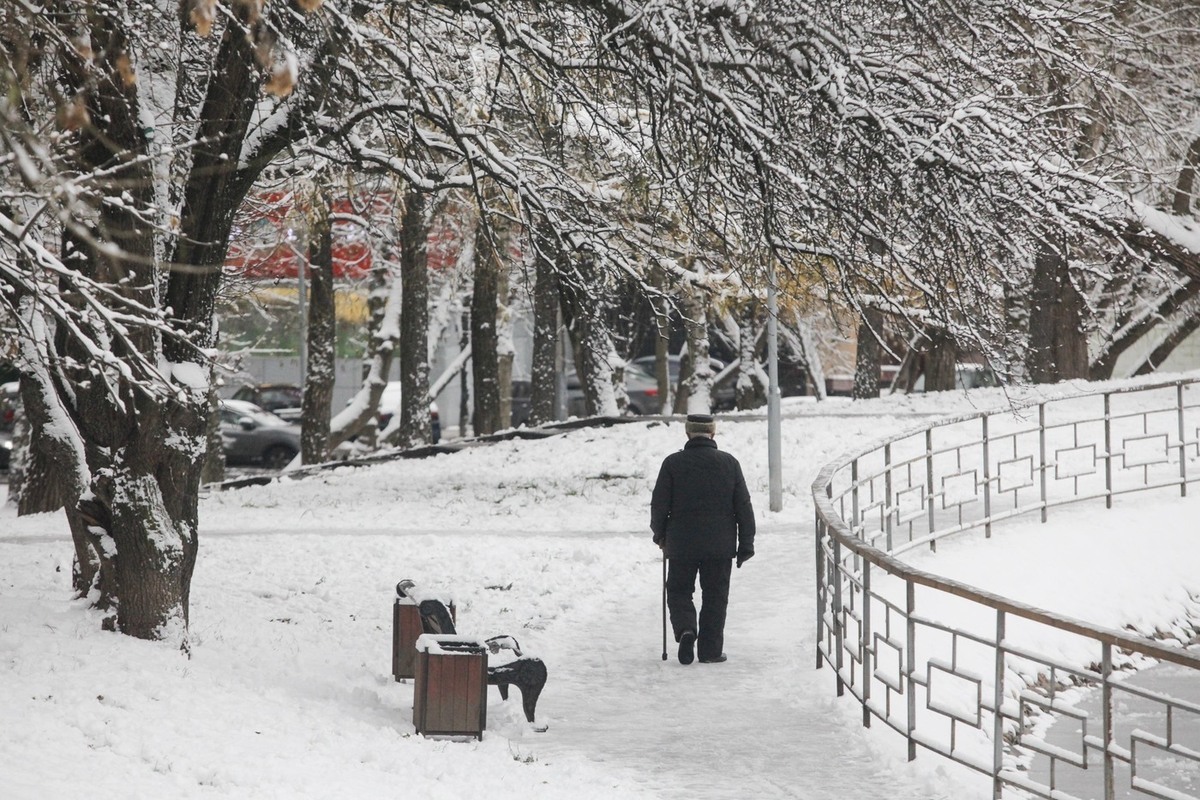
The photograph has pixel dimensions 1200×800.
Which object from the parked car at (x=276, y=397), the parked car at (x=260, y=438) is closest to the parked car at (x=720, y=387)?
the parked car at (x=276, y=397)


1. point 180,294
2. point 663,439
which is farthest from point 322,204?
point 180,294

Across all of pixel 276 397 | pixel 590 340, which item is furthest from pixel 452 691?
pixel 276 397

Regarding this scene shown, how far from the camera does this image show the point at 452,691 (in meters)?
7.32

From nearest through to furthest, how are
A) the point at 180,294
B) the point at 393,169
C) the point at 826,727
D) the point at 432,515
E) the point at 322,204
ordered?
the point at 826,727
the point at 180,294
the point at 393,169
the point at 432,515
the point at 322,204

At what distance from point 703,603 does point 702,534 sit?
17.8 inches

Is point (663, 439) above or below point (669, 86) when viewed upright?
below

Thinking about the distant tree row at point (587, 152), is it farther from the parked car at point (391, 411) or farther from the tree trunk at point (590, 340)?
the parked car at point (391, 411)

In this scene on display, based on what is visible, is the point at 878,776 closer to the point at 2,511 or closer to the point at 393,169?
the point at 393,169

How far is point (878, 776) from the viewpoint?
22.4 ft

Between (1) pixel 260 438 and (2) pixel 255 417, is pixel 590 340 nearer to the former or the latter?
(1) pixel 260 438

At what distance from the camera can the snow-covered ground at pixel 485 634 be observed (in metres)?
6.54

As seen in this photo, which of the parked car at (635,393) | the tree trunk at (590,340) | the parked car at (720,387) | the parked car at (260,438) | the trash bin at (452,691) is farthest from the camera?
the parked car at (720,387)

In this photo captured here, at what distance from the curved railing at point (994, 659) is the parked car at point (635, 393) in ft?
73.1

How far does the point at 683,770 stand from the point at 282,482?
14.7 metres
